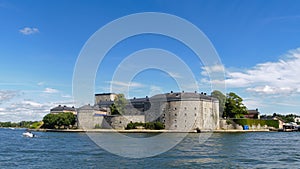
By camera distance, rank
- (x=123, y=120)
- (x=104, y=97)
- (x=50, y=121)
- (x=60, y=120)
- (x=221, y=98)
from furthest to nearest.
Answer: (x=104, y=97) → (x=50, y=121) → (x=60, y=120) → (x=221, y=98) → (x=123, y=120)

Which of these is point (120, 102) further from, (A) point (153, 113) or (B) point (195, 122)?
(B) point (195, 122)

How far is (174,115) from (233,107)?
480 inches

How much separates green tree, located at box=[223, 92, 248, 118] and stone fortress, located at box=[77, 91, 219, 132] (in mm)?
2361

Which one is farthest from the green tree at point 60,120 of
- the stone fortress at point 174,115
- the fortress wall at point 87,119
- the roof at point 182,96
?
the roof at point 182,96

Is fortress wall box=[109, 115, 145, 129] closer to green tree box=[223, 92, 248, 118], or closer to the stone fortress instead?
the stone fortress

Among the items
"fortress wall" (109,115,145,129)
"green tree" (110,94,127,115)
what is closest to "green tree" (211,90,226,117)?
"fortress wall" (109,115,145,129)

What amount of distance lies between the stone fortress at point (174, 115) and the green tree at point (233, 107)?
236 centimetres

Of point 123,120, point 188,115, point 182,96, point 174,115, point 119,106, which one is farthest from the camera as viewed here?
point 119,106

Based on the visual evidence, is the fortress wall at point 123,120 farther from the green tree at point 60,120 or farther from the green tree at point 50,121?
the green tree at point 50,121

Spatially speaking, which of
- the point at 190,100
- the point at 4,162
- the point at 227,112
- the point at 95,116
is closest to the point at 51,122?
the point at 95,116

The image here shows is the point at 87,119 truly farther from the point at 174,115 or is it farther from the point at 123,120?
the point at 174,115

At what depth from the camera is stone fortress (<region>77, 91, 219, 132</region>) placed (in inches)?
2312

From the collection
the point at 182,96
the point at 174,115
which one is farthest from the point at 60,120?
the point at 182,96

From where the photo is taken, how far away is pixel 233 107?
64.1 meters
